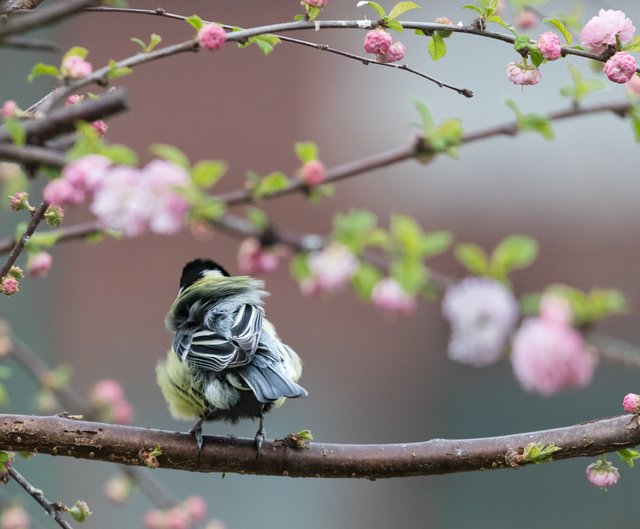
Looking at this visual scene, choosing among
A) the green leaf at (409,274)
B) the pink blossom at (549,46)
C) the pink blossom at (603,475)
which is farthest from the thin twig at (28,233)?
the pink blossom at (603,475)

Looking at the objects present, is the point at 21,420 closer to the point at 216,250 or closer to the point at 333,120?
the point at 216,250

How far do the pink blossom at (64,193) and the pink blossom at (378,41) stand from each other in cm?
60

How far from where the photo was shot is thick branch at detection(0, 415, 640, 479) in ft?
5.39

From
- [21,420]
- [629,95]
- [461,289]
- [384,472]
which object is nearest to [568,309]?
[461,289]

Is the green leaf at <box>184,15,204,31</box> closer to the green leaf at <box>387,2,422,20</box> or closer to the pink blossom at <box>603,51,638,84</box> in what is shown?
the green leaf at <box>387,2,422,20</box>

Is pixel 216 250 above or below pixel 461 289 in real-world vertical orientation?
below

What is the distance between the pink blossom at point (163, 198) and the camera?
1.13m

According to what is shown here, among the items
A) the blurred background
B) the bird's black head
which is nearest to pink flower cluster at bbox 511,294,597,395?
the bird's black head

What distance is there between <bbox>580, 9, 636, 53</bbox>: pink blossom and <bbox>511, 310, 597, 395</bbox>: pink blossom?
0.51 metres

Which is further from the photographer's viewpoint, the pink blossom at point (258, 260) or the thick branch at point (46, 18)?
the pink blossom at point (258, 260)

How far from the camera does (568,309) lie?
4.24ft

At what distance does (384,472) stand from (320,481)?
4372 mm

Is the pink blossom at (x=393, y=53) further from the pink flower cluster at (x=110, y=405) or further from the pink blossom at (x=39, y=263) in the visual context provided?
the pink flower cluster at (x=110, y=405)

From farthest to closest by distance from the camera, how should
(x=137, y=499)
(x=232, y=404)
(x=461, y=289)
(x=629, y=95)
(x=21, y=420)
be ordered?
(x=137, y=499)
(x=232, y=404)
(x=21, y=420)
(x=629, y=95)
(x=461, y=289)
